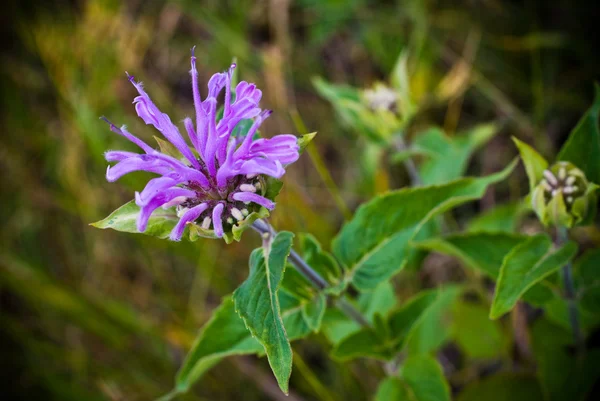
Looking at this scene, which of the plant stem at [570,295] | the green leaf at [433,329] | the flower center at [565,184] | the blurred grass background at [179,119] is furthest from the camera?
the blurred grass background at [179,119]

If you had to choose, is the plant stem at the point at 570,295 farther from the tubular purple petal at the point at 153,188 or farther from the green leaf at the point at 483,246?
the tubular purple petal at the point at 153,188

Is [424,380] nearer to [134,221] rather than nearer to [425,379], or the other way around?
[425,379]

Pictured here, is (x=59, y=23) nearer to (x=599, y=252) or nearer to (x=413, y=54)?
(x=413, y=54)

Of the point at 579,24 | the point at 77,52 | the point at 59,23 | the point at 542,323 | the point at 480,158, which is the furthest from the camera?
the point at 59,23

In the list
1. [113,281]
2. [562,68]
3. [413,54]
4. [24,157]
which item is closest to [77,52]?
[24,157]

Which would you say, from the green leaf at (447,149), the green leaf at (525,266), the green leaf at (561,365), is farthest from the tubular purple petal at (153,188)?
the green leaf at (561,365)

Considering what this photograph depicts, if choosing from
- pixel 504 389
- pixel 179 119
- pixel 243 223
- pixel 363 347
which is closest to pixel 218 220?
pixel 243 223

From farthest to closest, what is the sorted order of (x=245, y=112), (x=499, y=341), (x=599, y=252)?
(x=499, y=341) → (x=599, y=252) → (x=245, y=112)

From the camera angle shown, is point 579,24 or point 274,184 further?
point 579,24
